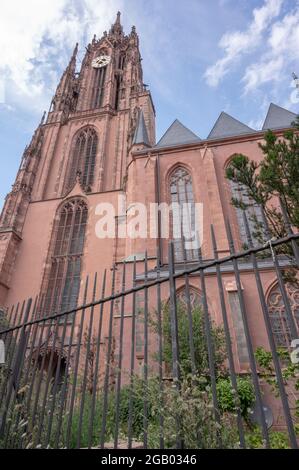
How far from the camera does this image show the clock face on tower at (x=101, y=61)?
3431 centimetres

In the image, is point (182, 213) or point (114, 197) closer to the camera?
point (182, 213)

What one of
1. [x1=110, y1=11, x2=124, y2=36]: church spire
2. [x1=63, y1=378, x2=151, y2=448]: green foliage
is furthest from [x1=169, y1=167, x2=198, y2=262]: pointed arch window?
[x1=110, y1=11, x2=124, y2=36]: church spire

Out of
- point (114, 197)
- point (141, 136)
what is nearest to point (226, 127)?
point (141, 136)

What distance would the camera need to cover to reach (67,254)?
18.2 m

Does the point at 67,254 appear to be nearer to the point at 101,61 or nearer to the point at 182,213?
the point at 182,213

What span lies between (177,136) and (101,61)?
19964 millimetres

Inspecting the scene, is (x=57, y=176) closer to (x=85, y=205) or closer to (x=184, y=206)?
(x=85, y=205)

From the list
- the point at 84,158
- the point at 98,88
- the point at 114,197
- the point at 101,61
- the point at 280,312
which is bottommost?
the point at 280,312

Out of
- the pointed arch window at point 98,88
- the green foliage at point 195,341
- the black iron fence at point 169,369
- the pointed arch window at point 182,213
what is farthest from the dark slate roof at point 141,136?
the green foliage at point 195,341

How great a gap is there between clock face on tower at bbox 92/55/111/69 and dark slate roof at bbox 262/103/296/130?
2142 centimetres

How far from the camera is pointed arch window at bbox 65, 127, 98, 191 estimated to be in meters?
22.7

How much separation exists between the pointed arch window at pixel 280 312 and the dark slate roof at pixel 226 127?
481 inches
